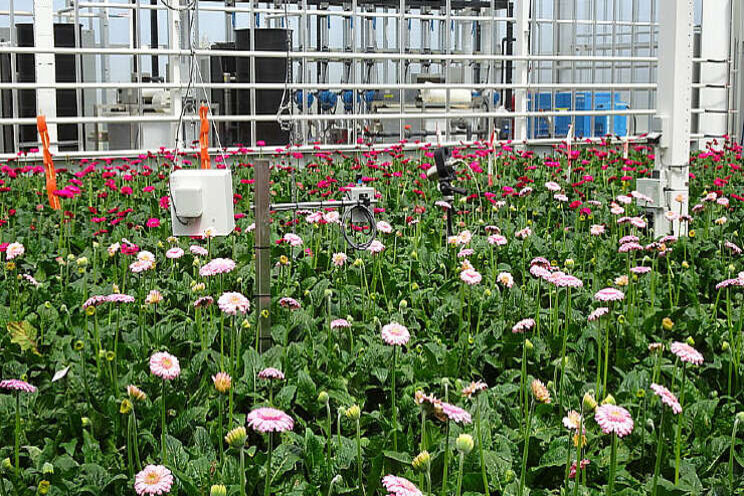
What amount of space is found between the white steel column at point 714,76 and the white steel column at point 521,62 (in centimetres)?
206

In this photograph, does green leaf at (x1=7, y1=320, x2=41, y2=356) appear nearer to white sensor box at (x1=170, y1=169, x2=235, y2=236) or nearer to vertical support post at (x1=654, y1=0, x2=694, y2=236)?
white sensor box at (x1=170, y1=169, x2=235, y2=236)

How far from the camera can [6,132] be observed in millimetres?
10961

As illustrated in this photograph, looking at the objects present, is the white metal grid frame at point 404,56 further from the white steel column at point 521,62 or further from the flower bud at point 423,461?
the flower bud at point 423,461

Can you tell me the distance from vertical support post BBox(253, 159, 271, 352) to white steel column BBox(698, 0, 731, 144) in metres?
9.24

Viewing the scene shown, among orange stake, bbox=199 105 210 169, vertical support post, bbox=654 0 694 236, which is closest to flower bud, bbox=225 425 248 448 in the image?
orange stake, bbox=199 105 210 169

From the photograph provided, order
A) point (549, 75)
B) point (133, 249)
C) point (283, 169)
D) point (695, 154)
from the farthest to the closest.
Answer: point (549, 75) → point (695, 154) → point (283, 169) → point (133, 249)

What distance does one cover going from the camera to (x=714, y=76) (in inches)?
470

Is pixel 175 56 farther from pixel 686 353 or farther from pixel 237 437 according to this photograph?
pixel 237 437

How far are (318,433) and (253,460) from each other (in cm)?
32

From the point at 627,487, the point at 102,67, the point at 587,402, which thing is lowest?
the point at 627,487

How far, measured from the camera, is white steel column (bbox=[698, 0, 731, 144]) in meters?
11.1

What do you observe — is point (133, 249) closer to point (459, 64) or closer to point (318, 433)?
point (318, 433)

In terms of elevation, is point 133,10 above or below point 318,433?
above

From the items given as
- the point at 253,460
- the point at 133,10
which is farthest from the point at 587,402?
the point at 133,10
